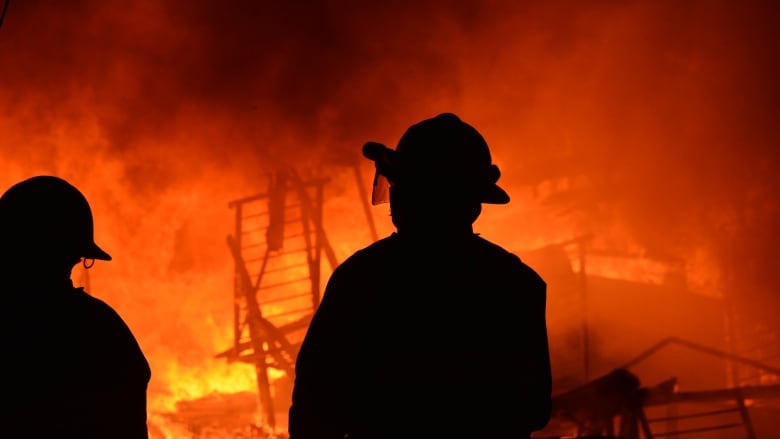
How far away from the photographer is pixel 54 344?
8.65 feet

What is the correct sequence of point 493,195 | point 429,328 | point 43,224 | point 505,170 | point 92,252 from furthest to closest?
point 505,170
point 92,252
point 43,224
point 493,195
point 429,328

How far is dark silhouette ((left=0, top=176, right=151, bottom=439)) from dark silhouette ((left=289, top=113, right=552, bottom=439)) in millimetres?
1092

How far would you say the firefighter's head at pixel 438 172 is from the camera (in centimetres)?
217

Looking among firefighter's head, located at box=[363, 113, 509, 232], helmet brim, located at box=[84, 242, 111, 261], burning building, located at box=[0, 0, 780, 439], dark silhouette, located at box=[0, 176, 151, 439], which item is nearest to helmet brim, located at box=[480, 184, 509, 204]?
firefighter's head, located at box=[363, 113, 509, 232]

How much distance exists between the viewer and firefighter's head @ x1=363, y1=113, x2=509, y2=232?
217 centimetres

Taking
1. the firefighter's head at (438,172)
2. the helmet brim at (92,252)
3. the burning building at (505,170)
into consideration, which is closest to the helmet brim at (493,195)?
the firefighter's head at (438,172)

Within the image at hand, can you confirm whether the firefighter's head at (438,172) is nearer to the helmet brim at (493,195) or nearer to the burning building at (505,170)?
the helmet brim at (493,195)

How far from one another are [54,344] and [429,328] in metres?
1.52

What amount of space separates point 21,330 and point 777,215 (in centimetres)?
1907

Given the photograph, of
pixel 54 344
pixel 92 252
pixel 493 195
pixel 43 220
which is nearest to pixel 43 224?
pixel 43 220

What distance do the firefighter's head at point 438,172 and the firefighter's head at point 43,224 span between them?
4.73 ft

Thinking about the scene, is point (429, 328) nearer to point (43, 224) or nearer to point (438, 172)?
point (438, 172)

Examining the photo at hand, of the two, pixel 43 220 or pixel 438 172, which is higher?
pixel 43 220

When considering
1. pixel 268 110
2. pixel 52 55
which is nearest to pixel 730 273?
pixel 268 110
